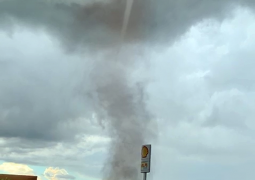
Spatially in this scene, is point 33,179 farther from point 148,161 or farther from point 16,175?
point 148,161

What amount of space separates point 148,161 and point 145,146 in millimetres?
1257

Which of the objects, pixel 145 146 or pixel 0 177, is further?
pixel 0 177

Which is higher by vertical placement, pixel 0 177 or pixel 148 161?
pixel 0 177

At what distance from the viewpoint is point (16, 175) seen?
213 feet

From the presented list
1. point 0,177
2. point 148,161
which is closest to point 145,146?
point 148,161

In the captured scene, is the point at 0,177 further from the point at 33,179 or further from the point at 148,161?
the point at 148,161

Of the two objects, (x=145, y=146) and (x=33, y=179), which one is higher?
(x=33, y=179)

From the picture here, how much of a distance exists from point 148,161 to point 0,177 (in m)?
35.1

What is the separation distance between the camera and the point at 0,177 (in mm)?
62531

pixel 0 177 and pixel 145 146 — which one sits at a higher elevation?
pixel 0 177

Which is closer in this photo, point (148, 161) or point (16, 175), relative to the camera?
point (148, 161)

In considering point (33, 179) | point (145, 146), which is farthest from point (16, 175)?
point (145, 146)

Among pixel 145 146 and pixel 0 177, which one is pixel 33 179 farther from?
pixel 145 146

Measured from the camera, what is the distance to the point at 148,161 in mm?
34625
